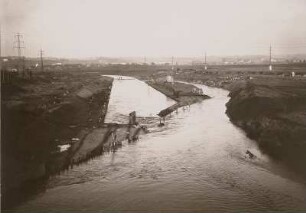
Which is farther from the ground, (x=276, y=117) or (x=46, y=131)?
(x=276, y=117)

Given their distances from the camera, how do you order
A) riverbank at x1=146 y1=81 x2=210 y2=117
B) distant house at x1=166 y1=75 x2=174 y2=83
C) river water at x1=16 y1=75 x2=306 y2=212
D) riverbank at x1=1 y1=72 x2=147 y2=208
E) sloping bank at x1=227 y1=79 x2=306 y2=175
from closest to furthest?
river water at x1=16 y1=75 x2=306 y2=212
riverbank at x1=1 y1=72 x2=147 y2=208
sloping bank at x1=227 y1=79 x2=306 y2=175
riverbank at x1=146 y1=81 x2=210 y2=117
distant house at x1=166 y1=75 x2=174 y2=83

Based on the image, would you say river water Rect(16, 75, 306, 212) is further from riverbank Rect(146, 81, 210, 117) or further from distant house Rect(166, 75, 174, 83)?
distant house Rect(166, 75, 174, 83)

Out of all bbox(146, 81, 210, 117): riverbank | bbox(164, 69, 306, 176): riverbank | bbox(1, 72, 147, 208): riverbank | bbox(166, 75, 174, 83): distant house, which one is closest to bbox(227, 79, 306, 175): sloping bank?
bbox(164, 69, 306, 176): riverbank

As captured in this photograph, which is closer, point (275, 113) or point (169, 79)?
point (275, 113)

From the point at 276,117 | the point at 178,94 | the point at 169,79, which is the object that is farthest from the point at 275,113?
the point at 169,79

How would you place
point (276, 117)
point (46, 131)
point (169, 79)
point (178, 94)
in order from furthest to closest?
point (169, 79) → point (178, 94) → point (276, 117) → point (46, 131)

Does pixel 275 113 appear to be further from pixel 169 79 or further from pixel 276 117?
pixel 169 79

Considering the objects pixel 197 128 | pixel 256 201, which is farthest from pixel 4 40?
pixel 197 128
